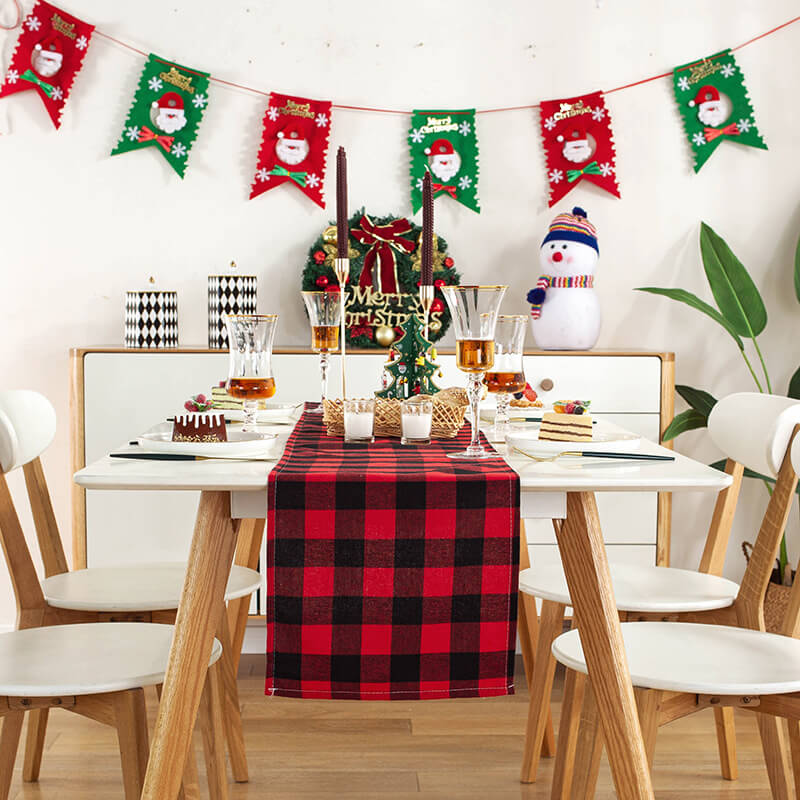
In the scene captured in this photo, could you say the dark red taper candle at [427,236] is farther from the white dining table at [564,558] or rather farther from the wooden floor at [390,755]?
the wooden floor at [390,755]

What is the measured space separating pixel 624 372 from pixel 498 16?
4.06 ft

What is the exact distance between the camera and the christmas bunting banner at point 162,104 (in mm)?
3045

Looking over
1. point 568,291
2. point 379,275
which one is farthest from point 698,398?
point 379,275

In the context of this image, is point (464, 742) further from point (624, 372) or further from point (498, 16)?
point (498, 16)

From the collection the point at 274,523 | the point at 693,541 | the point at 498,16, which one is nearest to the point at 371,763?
the point at 274,523

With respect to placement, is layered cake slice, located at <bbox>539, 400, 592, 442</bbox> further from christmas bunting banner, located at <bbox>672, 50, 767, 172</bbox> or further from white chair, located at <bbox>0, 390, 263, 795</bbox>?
christmas bunting banner, located at <bbox>672, 50, 767, 172</bbox>

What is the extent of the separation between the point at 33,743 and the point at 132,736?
829 mm

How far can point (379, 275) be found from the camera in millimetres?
3027

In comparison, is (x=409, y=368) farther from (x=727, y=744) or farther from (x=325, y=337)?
(x=727, y=744)

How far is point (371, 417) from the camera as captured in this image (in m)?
1.61

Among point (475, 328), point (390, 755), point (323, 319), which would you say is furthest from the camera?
point (390, 755)

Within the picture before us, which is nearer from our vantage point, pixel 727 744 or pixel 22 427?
pixel 22 427

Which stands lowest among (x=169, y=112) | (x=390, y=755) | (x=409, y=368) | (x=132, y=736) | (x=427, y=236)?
(x=390, y=755)

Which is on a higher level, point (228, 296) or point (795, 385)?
point (228, 296)
